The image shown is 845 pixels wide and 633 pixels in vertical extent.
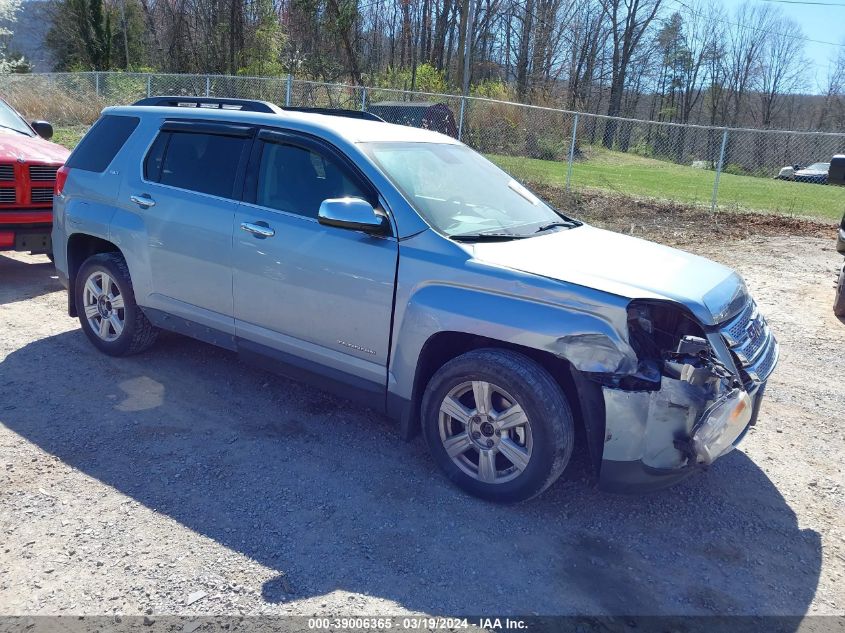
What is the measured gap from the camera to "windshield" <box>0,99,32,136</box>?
27.5 feet

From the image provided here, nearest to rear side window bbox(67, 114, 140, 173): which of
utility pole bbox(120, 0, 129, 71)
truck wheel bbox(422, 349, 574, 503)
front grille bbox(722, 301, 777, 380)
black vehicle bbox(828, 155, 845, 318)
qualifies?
truck wheel bbox(422, 349, 574, 503)

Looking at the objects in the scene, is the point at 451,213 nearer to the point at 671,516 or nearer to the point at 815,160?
the point at 671,516

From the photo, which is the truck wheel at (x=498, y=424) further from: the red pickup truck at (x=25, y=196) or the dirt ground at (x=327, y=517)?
the red pickup truck at (x=25, y=196)

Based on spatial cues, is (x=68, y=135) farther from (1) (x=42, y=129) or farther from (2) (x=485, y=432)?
(2) (x=485, y=432)

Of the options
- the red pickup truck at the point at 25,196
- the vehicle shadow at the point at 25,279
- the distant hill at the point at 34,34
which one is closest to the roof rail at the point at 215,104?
the red pickup truck at the point at 25,196

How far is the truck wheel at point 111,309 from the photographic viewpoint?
5.18 m

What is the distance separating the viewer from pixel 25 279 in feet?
24.8

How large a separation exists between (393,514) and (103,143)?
371 centimetres

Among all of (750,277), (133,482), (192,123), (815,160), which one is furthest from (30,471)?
(815,160)

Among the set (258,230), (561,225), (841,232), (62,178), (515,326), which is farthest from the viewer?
(841,232)

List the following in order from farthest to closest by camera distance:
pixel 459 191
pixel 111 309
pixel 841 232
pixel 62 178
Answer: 1. pixel 841 232
2. pixel 62 178
3. pixel 111 309
4. pixel 459 191

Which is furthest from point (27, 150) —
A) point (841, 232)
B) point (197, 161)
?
point (841, 232)

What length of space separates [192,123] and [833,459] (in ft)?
15.5

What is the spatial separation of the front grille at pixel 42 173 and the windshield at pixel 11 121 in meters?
1.45
